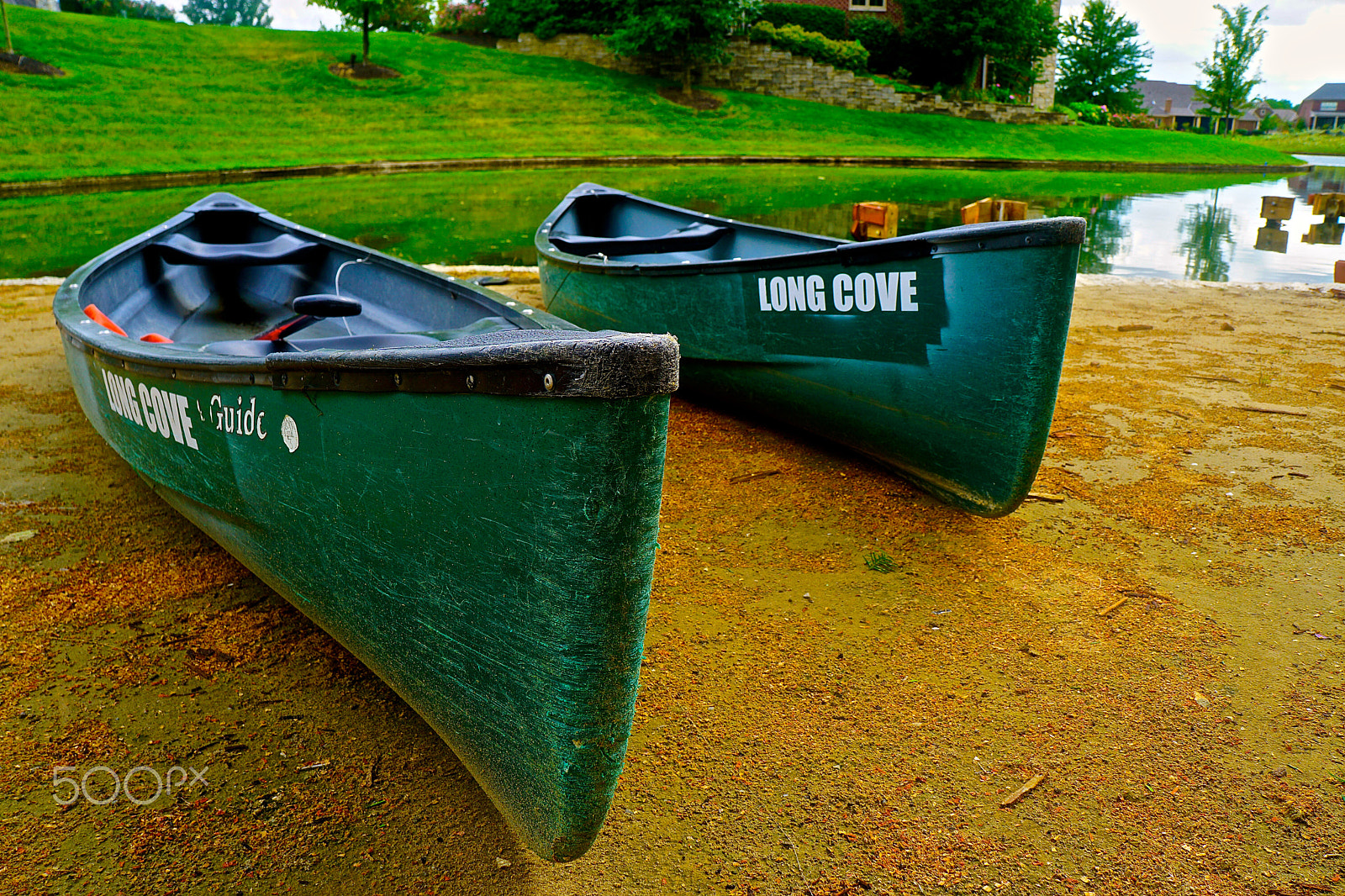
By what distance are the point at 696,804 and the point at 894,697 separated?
781 millimetres

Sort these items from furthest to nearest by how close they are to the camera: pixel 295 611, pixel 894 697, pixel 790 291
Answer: pixel 790 291
pixel 295 611
pixel 894 697

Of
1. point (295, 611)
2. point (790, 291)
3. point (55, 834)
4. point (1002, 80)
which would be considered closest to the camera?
point (55, 834)

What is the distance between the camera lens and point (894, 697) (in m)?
2.85

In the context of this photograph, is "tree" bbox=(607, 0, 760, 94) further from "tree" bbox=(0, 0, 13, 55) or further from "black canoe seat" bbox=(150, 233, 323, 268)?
"black canoe seat" bbox=(150, 233, 323, 268)

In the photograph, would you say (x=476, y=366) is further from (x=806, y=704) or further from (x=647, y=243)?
(x=647, y=243)

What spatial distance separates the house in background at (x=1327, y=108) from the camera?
291 feet

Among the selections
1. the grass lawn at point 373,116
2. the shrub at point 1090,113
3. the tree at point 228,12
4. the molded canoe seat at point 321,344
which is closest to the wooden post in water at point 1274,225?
the molded canoe seat at point 321,344

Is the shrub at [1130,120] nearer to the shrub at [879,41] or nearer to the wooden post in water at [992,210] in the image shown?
the shrub at [879,41]

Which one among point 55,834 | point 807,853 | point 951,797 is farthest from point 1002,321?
point 55,834

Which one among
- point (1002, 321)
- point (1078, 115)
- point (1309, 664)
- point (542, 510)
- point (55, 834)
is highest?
point (1078, 115)

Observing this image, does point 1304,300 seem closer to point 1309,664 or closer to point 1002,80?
point 1309,664

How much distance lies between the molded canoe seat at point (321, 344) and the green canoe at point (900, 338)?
6.79ft

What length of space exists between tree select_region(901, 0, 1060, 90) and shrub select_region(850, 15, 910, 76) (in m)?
0.70

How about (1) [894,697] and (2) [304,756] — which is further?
(1) [894,697]
